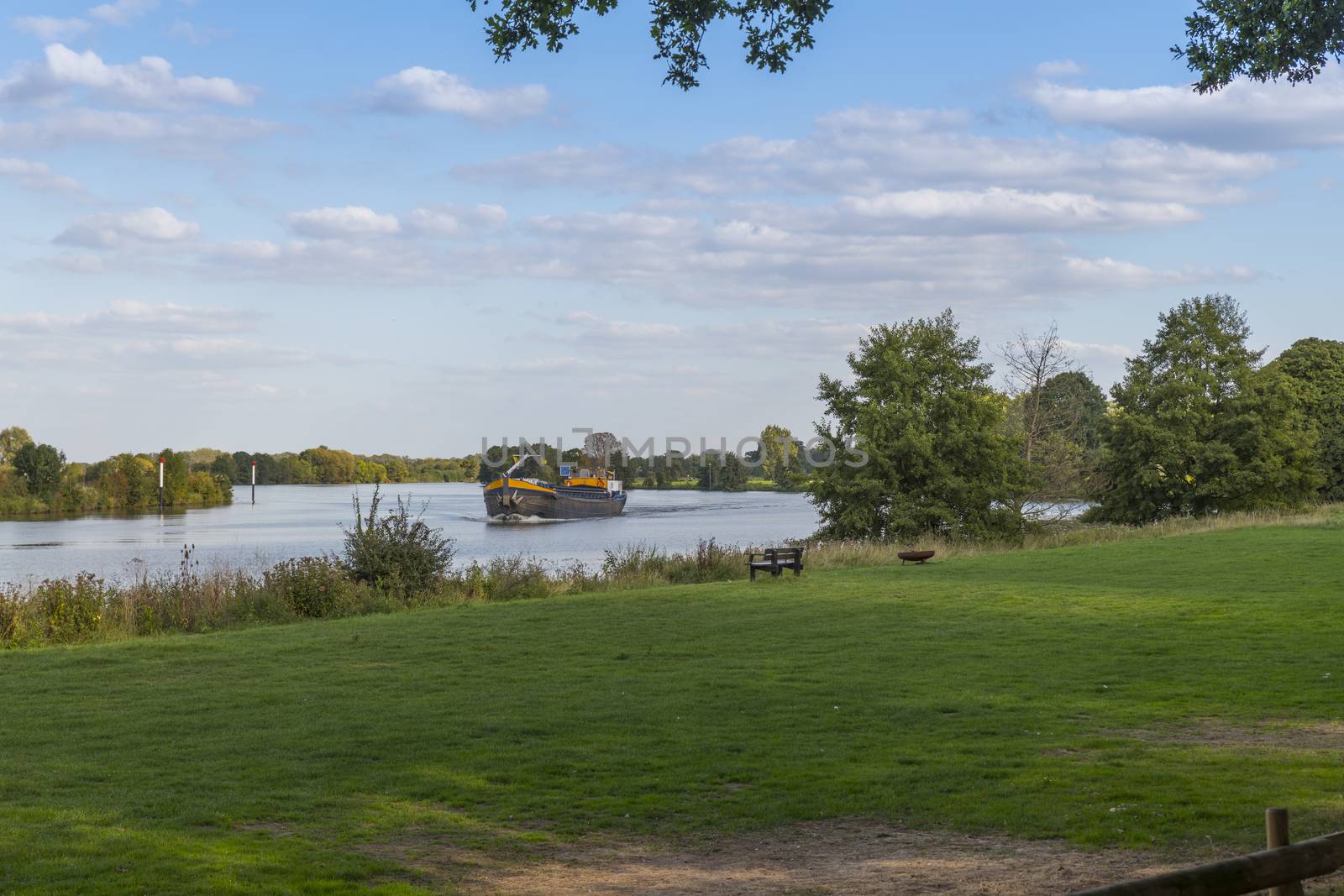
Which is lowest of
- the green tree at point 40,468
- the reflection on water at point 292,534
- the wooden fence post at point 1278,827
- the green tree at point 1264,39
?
the reflection on water at point 292,534

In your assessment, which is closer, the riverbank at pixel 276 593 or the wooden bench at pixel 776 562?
the riverbank at pixel 276 593

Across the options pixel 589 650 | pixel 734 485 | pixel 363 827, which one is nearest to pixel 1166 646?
pixel 589 650

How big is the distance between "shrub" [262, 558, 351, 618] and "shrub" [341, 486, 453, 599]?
107 centimetres

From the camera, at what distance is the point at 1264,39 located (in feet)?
36.6

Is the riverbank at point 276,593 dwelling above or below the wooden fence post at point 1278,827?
below

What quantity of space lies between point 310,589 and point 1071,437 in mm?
44411

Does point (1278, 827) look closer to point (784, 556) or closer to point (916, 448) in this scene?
point (784, 556)

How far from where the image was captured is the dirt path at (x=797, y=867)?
5730 mm

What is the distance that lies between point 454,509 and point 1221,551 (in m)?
80.4

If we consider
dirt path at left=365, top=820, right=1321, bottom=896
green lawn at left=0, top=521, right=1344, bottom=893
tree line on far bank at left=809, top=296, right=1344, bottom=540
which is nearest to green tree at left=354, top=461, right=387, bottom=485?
tree line on far bank at left=809, top=296, right=1344, bottom=540

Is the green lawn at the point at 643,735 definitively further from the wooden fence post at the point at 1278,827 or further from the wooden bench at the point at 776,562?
the wooden bench at the point at 776,562

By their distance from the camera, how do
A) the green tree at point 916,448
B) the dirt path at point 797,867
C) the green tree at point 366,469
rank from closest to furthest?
the dirt path at point 797,867 < the green tree at point 916,448 < the green tree at point 366,469

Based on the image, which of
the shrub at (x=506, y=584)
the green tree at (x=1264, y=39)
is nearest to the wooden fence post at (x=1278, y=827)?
the green tree at (x=1264, y=39)

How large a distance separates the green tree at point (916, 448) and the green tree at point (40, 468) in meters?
61.3
